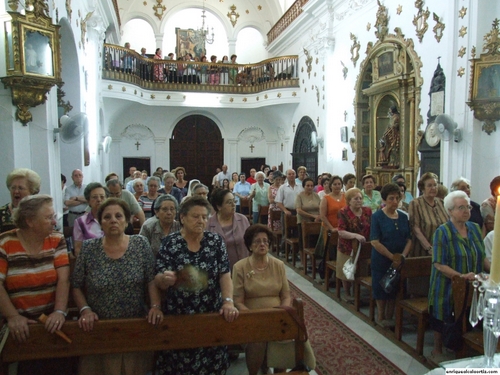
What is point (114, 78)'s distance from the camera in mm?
13016

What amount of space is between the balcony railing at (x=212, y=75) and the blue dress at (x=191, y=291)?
41.2ft

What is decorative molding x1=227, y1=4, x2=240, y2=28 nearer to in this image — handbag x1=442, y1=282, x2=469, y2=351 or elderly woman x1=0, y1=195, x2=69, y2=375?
handbag x1=442, y1=282, x2=469, y2=351

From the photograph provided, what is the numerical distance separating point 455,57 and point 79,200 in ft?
21.2

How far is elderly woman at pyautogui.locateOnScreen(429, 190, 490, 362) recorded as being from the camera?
3199 millimetres

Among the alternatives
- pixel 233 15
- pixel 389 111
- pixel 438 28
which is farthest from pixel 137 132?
pixel 438 28

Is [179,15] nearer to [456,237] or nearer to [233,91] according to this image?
[233,91]

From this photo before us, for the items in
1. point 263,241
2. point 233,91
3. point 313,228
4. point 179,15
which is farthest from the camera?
point 179,15

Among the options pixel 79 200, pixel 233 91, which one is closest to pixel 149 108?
pixel 233 91

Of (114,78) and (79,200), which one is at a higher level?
(114,78)

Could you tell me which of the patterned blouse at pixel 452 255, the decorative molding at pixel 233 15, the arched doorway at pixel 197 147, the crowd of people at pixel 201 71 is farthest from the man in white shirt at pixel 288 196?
the decorative molding at pixel 233 15

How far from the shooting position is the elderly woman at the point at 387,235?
412 cm

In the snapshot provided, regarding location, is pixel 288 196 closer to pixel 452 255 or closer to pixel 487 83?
pixel 487 83

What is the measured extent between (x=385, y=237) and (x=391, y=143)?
220 inches

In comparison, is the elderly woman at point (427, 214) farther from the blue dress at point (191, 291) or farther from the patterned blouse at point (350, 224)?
the blue dress at point (191, 291)
